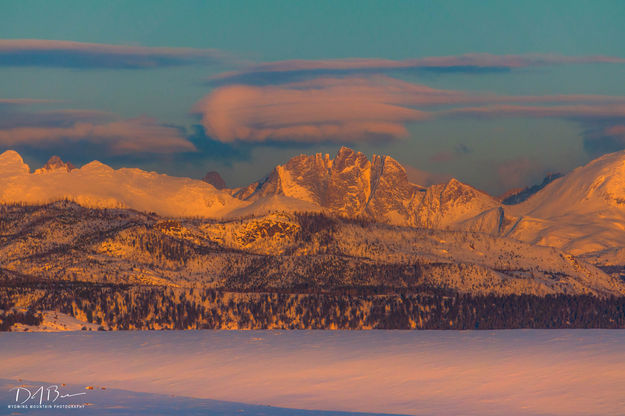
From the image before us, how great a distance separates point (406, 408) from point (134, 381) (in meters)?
52.9

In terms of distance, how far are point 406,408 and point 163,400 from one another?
33.2 metres

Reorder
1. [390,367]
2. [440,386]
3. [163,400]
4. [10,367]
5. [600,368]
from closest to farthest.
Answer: [163,400]
[440,386]
[600,368]
[390,367]
[10,367]

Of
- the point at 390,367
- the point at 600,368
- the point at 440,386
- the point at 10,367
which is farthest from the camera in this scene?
the point at 10,367

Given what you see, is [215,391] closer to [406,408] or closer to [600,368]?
[406,408]

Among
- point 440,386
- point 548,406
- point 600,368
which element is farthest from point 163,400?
point 600,368

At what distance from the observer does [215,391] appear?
6093 inches

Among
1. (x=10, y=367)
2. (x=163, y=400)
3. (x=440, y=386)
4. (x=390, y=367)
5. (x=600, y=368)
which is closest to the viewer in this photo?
(x=163, y=400)

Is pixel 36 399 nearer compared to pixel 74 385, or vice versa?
pixel 36 399

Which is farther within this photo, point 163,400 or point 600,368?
point 600,368

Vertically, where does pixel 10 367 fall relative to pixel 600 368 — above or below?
above

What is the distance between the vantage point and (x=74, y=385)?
530 feet

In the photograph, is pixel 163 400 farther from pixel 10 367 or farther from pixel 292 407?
pixel 10 367

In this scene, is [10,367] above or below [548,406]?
above

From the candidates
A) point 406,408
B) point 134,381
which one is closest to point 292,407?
point 406,408
